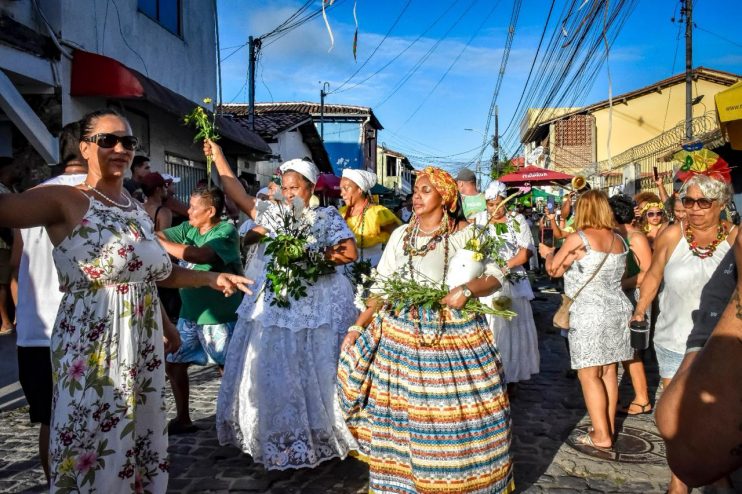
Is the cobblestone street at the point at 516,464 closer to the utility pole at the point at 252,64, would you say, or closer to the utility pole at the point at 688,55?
the utility pole at the point at 252,64

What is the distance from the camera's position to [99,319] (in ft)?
8.18

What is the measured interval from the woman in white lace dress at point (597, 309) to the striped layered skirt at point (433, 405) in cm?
135

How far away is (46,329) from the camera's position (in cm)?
318

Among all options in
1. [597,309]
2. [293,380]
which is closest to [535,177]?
[597,309]

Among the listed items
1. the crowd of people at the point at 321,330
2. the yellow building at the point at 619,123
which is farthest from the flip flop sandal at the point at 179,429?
the yellow building at the point at 619,123

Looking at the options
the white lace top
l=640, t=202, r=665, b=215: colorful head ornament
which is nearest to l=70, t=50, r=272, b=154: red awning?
the white lace top

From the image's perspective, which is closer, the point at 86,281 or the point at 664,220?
the point at 86,281

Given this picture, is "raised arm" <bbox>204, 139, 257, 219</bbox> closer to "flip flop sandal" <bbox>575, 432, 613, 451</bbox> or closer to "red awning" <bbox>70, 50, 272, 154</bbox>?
"flip flop sandal" <bbox>575, 432, 613, 451</bbox>

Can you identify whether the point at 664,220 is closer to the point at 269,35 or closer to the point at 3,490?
the point at 3,490

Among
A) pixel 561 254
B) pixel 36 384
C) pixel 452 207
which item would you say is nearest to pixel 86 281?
pixel 36 384

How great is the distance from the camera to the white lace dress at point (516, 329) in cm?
586

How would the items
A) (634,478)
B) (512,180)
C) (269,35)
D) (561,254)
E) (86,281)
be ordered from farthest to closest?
(512,180) < (269,35) < (561,254) < (634,478) < (86,281)

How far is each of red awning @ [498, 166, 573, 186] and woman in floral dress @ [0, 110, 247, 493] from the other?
1614 centimetres

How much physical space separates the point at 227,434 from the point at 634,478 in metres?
2.81
